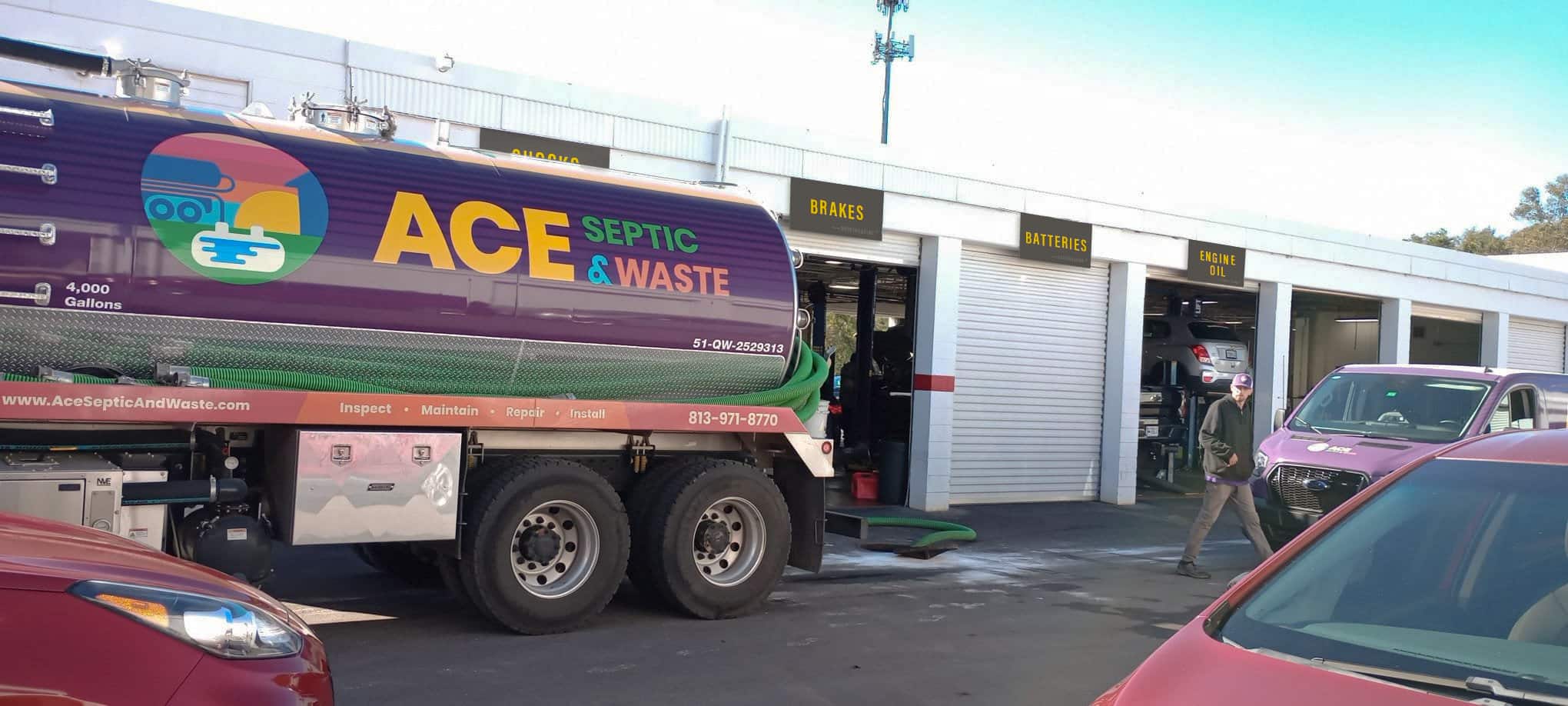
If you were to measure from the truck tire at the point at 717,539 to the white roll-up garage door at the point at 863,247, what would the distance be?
611 centimetres

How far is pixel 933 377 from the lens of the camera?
51.8 feet

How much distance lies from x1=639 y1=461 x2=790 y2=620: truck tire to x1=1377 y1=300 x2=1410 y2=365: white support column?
1753cm

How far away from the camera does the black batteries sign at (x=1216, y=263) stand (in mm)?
19000

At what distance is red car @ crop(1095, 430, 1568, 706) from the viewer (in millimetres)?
2779

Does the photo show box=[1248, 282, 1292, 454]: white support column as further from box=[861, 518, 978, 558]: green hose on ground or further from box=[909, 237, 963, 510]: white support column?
box=[861, 518, 978, 558]: green hose on ground

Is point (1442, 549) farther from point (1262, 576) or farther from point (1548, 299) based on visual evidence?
point (1548, 299)

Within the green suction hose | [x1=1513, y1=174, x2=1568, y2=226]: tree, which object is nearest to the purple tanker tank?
the green suction hose

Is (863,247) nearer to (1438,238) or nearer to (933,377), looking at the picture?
(933,377)

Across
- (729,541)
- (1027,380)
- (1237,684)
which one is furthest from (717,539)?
(1027,380)

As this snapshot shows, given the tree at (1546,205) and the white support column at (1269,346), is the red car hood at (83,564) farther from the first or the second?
the tree at (1546,205)

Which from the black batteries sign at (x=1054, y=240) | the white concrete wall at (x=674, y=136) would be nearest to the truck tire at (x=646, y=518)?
the white concrete wall at (x=674, y=136)

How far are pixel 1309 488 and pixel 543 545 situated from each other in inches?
292

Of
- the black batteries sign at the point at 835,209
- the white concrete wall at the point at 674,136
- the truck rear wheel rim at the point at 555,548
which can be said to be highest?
the white concrete wall at the point at 674,136

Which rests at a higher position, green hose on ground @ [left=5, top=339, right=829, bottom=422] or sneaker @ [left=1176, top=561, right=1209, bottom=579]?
green hose on ground @ [left=5, top=339, right=829, bottom=422]
